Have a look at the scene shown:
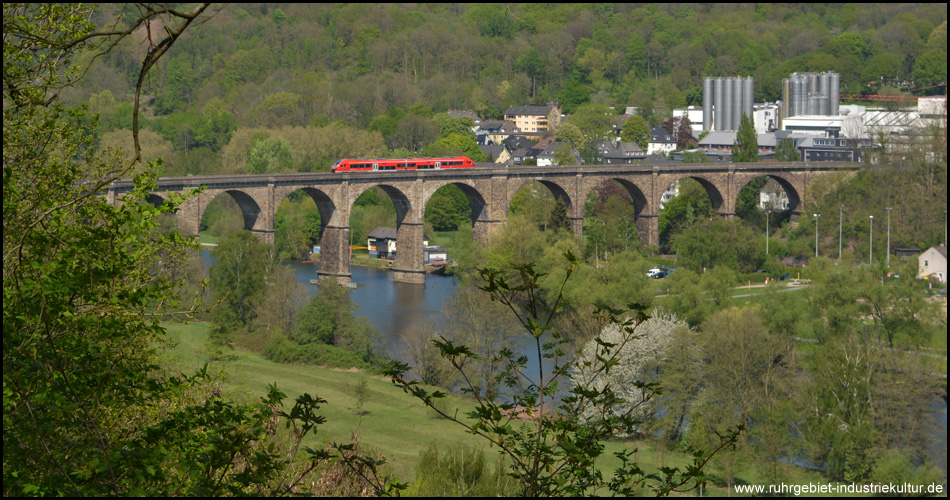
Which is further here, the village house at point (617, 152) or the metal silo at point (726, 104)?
the metal silo at point (726, 104)

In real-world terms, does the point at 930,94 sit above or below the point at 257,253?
above

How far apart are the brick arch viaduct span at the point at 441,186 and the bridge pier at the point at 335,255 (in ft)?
0.18

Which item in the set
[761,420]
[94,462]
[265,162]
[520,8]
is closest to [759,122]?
[520,8]

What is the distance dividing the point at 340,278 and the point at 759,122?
208ft

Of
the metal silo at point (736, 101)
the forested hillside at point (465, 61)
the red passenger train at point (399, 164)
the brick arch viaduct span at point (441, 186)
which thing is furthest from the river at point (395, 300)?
the metal silo at point (736, 101)

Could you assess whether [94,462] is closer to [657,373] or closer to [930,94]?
[657,373]

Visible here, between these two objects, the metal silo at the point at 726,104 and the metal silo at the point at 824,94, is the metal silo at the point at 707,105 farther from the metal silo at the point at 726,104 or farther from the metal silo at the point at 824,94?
the metal silo at the point at 824,94

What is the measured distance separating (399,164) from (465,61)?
5992cm

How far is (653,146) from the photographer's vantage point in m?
105

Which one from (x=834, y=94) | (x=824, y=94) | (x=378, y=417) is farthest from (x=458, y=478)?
(x=824, y=94)

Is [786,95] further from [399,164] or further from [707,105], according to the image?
[399,164]

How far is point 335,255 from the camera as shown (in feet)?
197

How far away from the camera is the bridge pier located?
59.2m

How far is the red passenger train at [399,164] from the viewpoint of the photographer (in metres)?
65.4
